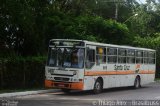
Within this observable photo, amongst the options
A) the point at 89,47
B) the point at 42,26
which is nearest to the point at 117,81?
the point at 89,47

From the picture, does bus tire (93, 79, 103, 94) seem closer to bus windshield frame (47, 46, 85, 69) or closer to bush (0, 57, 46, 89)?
bus windshield frame (47, 46, 85, 69)

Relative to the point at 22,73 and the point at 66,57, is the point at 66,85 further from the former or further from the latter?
the point at 22,73

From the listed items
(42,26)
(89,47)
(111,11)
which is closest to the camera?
(89,47)

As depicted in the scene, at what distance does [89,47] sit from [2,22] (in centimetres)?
783

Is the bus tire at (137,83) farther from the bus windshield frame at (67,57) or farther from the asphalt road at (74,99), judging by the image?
the bus windshield frame at (67,57)

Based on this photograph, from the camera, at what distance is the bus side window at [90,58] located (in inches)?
909

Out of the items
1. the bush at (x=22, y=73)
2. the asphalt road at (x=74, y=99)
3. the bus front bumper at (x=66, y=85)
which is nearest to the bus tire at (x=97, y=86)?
the asphalt road at (x=74, y=99)

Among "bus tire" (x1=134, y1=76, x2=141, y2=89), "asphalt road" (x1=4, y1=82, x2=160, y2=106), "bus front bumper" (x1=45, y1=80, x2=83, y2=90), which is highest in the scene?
"bus front bumper" (x1=45, y1=80, x2=83, y2=90)

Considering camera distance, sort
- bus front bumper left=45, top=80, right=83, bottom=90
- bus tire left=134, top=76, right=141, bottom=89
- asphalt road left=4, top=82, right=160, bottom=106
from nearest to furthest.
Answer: asphalt road left=4, top=82, right=160, bottom=106 < bus front bumper left=45, top=80, right=83, bottom=90 < bus tire left=134, top=76, right=141, bottom=89

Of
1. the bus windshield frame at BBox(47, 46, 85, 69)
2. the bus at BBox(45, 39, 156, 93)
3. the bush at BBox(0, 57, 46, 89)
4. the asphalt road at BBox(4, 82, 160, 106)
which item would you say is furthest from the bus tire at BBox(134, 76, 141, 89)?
the bus windshield frame at BBox(47, 46, 85, 69)

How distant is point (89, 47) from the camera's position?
23.3 metres

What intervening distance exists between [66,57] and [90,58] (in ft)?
4.40

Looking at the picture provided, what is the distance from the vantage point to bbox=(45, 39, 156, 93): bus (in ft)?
74.1

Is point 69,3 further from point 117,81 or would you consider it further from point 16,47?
point 117,81
